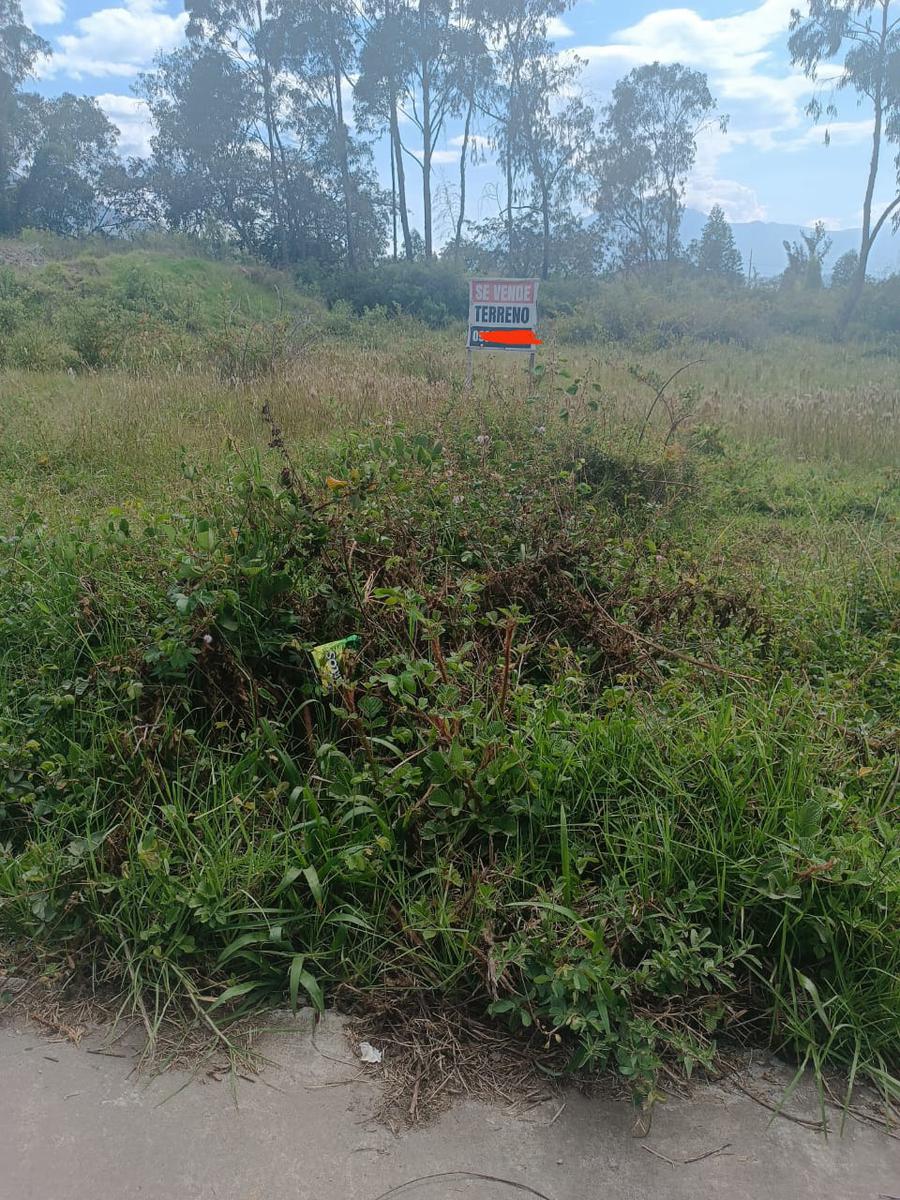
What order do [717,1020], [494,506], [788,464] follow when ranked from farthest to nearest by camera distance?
1. [788,464]
2. [494,506]
3. [717,1020]

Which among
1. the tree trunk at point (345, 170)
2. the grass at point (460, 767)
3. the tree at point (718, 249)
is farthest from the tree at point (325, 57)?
the grass at point (460, 767)

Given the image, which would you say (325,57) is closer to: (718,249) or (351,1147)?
(718,249)

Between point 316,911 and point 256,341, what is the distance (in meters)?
8.67

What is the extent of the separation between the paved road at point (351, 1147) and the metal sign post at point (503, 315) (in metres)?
6.99

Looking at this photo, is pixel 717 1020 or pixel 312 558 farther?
pixel 312 558

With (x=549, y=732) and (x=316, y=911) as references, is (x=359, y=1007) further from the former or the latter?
(x=549, y=732)

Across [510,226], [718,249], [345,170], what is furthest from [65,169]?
[718,249]

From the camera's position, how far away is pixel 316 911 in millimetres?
2299

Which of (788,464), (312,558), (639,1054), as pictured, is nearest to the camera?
(639,1054)

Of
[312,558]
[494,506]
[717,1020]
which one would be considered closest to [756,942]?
[717,1020]

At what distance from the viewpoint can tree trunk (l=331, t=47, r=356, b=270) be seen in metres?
31.3

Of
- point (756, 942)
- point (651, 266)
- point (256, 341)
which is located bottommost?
point (756, 942)

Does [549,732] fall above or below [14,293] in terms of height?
below

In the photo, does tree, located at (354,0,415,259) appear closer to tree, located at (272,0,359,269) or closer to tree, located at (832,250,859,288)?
tree, located at (272,0,359,269)
